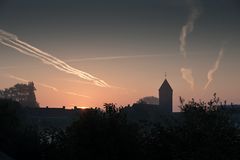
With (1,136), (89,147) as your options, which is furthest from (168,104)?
(89,147)

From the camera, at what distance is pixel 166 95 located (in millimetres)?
159750

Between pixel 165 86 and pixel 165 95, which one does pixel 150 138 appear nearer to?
pixel 165 95

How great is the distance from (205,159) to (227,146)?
179cm

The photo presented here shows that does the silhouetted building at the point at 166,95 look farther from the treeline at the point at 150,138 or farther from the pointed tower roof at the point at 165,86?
the treeline at the point at 150,138

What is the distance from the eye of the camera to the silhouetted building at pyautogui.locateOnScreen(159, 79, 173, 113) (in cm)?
15859

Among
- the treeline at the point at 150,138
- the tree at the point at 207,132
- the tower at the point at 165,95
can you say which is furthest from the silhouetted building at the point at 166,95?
the tree at the point at 207,132

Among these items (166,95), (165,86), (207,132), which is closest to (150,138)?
(207,132)

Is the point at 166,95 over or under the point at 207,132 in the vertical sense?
over

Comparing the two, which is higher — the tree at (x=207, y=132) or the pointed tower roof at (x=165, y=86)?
the pointed tower roof at (x=165, y=86)

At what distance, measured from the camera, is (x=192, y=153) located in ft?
90.7

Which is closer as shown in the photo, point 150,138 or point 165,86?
point 150,138

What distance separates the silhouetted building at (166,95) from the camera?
520 feet

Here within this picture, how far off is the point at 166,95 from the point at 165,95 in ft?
1.11

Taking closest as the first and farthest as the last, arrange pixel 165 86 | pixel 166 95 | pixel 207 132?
pixel 207 132
pixel 166 95
pixel 165 86
